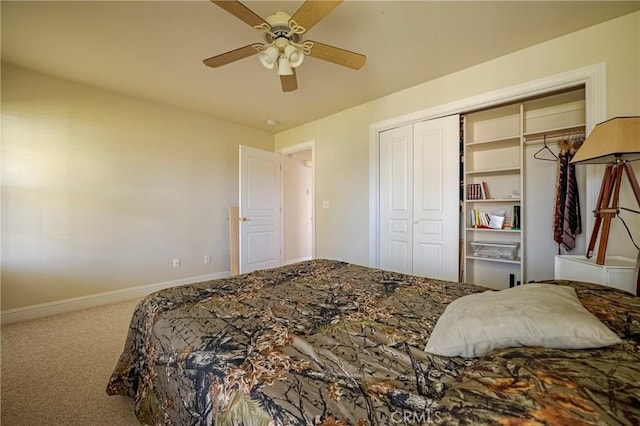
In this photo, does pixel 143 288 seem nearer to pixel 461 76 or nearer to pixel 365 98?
pixel 365 98

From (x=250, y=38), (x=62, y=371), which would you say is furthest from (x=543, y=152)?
(x=62, y=371)

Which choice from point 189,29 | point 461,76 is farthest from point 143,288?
point 461,76

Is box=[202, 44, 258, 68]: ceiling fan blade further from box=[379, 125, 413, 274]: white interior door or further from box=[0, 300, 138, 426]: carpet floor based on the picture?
box=[0, 300, 138, 426]: carpet floor

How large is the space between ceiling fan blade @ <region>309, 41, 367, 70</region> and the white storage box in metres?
2.37

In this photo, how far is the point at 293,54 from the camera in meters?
1.86

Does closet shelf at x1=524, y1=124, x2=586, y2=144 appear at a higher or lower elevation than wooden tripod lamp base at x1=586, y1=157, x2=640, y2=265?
higher

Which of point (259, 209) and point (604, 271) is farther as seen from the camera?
point (259, 209)

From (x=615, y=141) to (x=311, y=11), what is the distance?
78.6 inches

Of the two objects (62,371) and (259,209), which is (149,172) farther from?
(62,371)

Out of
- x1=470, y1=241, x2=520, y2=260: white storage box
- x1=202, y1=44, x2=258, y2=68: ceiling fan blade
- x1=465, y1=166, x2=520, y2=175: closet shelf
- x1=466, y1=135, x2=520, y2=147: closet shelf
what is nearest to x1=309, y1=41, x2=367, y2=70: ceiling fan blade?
x1=202, y1=44, x2=258, y2=68: ceiling fan blade

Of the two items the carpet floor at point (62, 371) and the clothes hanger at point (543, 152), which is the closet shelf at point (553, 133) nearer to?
the clothes hanger at point (543, 152)

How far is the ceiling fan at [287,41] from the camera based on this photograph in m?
1.54

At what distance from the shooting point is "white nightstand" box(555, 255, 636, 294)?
1.72 meters

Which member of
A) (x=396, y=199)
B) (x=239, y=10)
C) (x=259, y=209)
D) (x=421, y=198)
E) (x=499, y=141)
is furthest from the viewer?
(x=259, y=209)
